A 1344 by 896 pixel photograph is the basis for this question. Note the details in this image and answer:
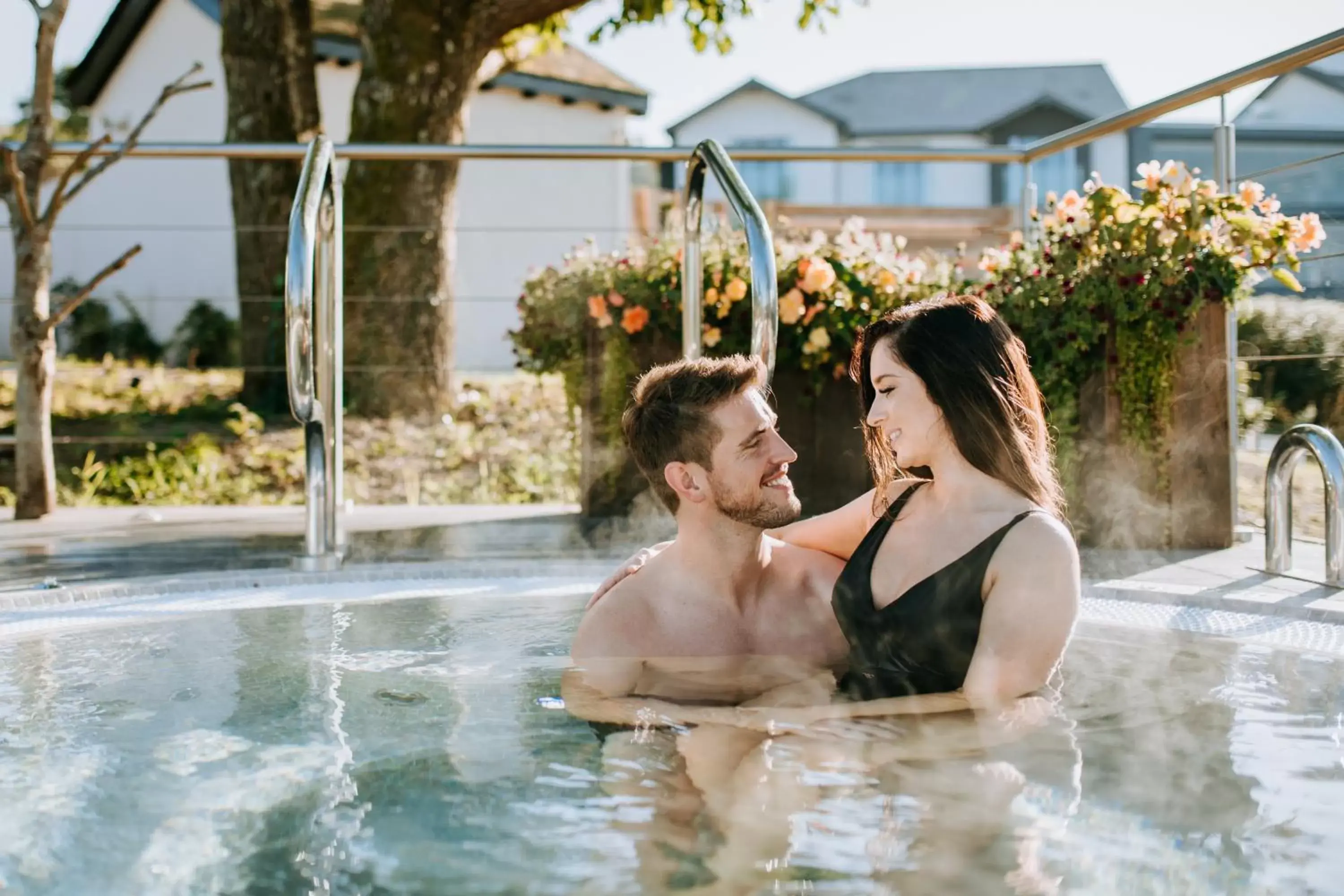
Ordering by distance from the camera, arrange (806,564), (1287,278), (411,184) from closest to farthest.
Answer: (806,564) → (1287,278) → (411,184)

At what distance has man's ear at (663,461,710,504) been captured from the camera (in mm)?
2295

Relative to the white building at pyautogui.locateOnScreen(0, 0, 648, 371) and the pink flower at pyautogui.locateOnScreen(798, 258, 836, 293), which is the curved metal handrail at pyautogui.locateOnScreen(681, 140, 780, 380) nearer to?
the pink flower at pyautogui.locateOnScreen(798, 258, 836, 293)

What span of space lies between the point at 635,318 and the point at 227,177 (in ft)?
33.5

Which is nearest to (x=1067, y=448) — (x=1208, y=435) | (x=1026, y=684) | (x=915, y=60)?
(x=1208, y=435)

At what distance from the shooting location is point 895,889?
154 cm

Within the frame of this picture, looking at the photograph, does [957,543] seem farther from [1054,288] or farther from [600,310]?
[600,310]

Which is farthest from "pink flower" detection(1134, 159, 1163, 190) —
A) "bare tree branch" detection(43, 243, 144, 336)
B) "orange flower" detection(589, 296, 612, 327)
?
"bare tree branch" detection(43, 243, 144, 336)

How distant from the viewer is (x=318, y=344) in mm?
3715

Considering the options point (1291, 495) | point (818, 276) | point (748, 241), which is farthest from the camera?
point (818, 276)

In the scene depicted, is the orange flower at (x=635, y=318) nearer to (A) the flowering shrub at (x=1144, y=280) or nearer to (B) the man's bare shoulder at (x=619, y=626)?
(A) the flowering shrub at (x=1144, y=280)

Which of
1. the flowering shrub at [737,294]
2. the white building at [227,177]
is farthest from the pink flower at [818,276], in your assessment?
the white building at [227,177]

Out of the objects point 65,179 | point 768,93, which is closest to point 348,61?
point 65,179

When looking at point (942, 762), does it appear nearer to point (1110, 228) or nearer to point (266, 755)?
point (266, 755)

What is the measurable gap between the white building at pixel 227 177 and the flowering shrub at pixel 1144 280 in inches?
244
